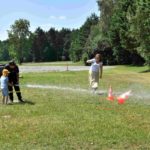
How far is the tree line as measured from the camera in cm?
5262

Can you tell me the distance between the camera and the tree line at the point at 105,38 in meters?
52.6

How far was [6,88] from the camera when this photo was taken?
63.8 ft

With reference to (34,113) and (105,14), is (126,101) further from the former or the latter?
(105,14)

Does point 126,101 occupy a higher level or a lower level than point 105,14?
lower

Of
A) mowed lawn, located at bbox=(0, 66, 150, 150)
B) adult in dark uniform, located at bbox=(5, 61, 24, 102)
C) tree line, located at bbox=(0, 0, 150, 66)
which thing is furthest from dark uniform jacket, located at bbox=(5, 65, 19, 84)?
tree line, located at bbox=(0, 0, 150, 66)

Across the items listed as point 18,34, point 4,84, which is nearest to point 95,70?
point 4,84

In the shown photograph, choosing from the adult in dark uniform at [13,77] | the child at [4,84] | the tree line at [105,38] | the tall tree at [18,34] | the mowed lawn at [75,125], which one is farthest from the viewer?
the tall tree at [18,34]

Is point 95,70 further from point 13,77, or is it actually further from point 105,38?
point 105,38

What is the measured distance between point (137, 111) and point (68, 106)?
2791 mm

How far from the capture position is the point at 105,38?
286ft

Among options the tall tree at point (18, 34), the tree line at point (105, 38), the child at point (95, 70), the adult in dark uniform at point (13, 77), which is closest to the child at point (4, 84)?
the adult in dark uniform at point (13, 77)

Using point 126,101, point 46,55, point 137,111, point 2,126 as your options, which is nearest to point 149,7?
point 126,101

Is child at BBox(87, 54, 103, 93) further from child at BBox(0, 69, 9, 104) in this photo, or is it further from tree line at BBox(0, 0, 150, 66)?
tree line at BBox(0, 0, 150, 66)

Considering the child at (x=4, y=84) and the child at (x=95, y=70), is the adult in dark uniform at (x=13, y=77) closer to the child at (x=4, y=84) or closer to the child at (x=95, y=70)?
the child at (x=4, y=84)
